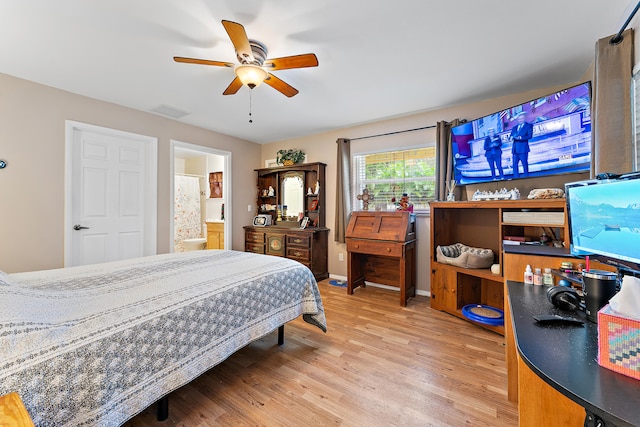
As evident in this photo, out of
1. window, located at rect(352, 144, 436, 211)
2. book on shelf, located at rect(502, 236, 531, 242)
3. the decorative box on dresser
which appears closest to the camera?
book on shelf, located at rect(502, 236, 531, 242)

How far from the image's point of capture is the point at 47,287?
1483 mm

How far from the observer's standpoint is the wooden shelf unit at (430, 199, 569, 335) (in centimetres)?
262

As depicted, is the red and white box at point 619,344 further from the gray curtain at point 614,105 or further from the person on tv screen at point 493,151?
the person on tv screen at point 493,151

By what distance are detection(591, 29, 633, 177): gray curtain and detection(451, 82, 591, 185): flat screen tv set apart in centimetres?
42

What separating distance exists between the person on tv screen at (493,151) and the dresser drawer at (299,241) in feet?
8.33

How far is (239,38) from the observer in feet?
5.45

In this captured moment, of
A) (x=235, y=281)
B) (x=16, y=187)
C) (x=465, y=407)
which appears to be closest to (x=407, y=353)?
(x=465, y=407)

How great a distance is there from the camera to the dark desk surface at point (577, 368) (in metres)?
0.50

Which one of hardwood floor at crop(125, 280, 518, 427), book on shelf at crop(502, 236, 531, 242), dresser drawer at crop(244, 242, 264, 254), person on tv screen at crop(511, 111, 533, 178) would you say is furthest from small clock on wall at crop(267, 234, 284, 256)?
person on tv screen at crop(511, 111, 533, 178)

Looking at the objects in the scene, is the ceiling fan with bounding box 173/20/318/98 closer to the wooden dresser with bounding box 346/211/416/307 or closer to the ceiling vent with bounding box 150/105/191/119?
the ceiling vent with bounding box 150/105/191/119

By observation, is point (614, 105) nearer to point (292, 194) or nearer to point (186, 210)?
point (292, 194)

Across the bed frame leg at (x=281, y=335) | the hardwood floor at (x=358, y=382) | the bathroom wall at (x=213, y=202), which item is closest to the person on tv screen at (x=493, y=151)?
the hardwood floor at (x=358, y=382)

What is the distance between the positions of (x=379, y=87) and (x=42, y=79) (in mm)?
3380

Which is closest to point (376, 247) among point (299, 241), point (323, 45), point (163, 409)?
point (299, 241)
